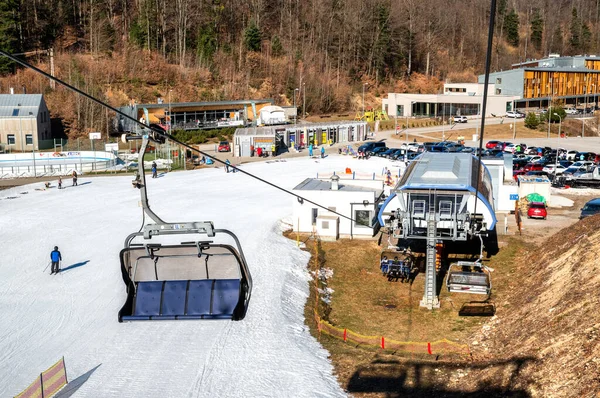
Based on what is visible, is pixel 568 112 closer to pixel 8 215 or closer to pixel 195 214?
pixel 195 214

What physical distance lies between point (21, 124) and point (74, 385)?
40105mm

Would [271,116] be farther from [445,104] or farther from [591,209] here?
[591,209]

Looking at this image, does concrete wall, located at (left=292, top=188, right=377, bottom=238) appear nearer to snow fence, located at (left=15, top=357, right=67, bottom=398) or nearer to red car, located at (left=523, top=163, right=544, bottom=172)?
snow fence, located at (left=15, top=357, right=67, bottom=398)

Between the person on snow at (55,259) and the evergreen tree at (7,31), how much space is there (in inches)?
1889

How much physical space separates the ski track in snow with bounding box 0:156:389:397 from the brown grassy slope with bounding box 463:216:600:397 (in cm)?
404

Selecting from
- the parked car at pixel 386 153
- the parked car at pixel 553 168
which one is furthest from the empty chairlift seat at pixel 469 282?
the parked car at pixel 386 153

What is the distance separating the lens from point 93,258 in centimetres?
2325

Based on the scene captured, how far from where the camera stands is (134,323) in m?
17.3

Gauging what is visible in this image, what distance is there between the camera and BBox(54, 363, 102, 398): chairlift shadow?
13.2m

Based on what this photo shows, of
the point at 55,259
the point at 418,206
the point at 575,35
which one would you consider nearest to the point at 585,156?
the point at 418,206

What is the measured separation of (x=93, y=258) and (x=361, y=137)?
3781 cm

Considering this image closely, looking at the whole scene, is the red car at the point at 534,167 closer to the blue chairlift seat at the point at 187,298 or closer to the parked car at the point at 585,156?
the parked car at the point at 585,156

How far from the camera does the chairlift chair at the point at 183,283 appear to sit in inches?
352

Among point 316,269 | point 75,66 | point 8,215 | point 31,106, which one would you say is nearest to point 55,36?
point 75,66
